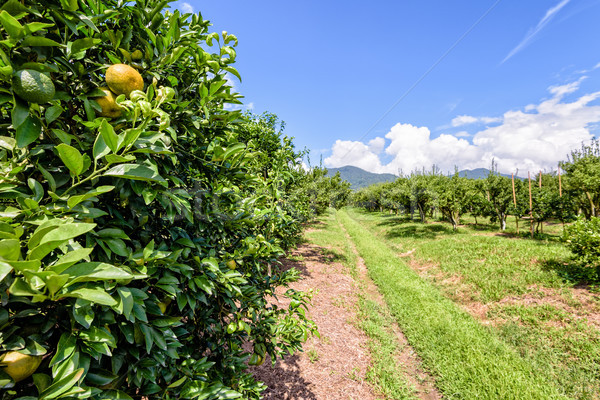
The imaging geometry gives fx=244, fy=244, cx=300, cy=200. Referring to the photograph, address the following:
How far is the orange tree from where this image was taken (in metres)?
0.77

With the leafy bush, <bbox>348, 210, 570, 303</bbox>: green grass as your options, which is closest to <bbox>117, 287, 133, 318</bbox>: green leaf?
<bbox>348, 210, 570, 303</bbox>: green grass

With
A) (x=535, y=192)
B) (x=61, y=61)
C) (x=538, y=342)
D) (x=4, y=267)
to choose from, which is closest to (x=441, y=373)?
(x=538, y=342)

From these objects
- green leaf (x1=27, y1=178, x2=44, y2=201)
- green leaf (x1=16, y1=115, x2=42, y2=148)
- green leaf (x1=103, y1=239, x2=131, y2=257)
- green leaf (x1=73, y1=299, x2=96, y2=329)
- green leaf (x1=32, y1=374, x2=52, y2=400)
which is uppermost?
green leaf (x1=16, y1=115, x2=42, y2=148)

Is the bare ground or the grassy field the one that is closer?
the grassy field

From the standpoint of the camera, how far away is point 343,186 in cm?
3303

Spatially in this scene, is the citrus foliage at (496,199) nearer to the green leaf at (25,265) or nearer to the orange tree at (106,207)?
the orange tree at (106,207)

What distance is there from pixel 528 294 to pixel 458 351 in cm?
436

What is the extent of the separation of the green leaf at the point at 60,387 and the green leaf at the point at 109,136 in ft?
2.49

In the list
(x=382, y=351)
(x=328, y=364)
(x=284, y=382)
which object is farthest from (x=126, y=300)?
(x=382, y=351)

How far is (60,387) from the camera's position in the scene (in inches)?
30.5

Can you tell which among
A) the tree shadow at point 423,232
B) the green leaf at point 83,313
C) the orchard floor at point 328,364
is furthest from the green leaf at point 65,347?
the tree shadow at point 423,232

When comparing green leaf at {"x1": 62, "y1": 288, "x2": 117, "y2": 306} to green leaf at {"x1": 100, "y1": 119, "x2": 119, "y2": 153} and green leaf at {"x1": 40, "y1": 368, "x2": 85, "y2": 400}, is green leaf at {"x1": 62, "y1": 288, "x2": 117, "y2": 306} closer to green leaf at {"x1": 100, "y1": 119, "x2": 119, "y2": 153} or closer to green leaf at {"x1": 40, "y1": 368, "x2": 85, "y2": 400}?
green leaf at {"x1": 40, "y1": 368, "x2": 85, "y2": 400}

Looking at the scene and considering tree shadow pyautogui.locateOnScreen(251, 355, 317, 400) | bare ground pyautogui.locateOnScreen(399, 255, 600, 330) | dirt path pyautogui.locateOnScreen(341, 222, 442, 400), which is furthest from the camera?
bare ground pyautogui.locateOnScreen(399, 255, 600, 330)

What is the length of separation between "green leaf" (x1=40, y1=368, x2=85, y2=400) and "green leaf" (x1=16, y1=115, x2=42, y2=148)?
79 cm
